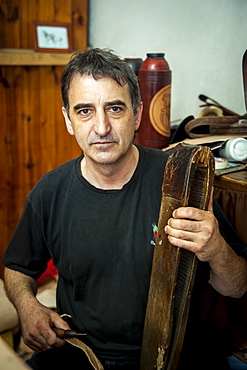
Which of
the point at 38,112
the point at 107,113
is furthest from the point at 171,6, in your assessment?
the point at 107,113

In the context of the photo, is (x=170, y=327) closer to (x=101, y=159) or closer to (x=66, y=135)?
(x=101, y=159)

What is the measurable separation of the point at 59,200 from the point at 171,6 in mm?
1483

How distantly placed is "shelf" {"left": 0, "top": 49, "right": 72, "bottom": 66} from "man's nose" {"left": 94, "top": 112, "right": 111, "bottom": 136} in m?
1.22

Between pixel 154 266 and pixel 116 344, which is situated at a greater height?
pixel 154 266

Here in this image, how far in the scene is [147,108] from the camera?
185 cm

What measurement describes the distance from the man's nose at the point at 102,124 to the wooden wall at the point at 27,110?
1.30 metres

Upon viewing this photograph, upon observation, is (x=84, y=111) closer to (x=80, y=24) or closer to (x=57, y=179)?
(x=57, y=179)

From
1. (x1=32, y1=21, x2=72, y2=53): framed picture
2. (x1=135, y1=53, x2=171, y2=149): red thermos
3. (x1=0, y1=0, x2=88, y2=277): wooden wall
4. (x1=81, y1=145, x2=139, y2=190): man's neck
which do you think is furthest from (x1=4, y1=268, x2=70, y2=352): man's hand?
(x1=32, y1=21, x2=72, y2=53): framed picture

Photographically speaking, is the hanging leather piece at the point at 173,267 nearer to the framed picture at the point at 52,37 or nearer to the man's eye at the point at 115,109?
the man's eye at the point at 115,109

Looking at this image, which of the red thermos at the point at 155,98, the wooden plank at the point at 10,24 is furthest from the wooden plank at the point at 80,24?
the red thermos at the point at 155,98

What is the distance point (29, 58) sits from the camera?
2.38m

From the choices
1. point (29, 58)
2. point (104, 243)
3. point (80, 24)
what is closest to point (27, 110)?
point (29, 58)

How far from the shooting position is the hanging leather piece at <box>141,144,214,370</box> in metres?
1.09

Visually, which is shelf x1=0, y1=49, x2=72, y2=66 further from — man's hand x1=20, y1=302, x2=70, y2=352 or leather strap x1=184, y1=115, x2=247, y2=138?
man's hand x1=20, y1=302, x2=70, y2=352
